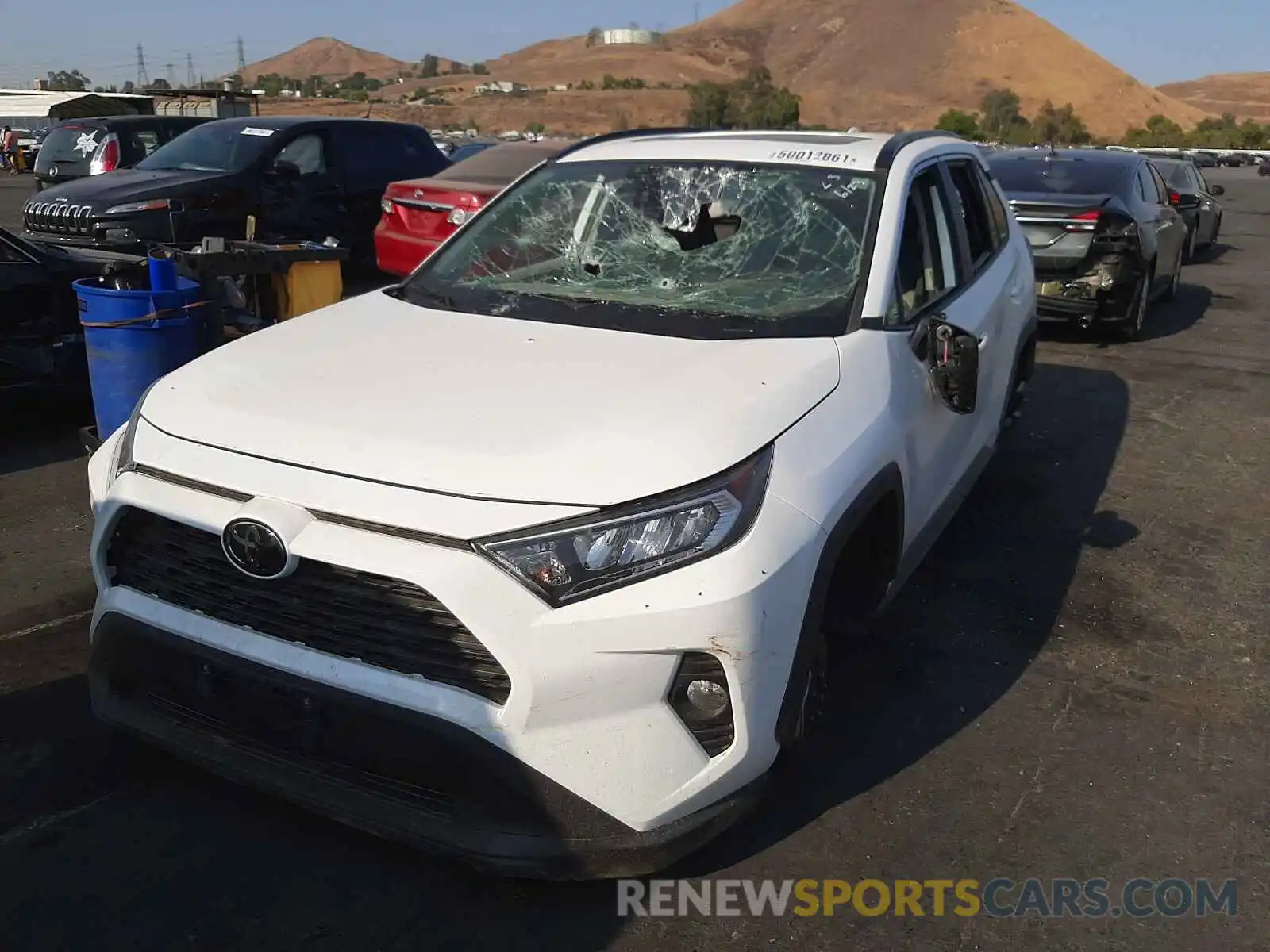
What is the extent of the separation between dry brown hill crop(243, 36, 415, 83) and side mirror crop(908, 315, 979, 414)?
567ft

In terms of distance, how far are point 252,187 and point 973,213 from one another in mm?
7566

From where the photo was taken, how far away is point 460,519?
244 centimetres

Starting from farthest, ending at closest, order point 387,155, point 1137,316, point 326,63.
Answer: point 326,63
point 387,155
point 1137,316

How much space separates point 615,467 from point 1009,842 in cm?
153

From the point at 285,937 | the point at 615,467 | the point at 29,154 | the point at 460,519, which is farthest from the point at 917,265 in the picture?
the point at 29,154

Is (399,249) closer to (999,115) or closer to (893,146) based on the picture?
(893,146)

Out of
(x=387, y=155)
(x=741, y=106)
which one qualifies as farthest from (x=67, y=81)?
(x=387, y=155)

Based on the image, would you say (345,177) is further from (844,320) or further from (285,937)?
(285,937)

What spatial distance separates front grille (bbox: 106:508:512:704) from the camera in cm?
245

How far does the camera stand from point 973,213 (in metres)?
4.93

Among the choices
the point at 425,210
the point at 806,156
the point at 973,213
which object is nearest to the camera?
the point at 806,156

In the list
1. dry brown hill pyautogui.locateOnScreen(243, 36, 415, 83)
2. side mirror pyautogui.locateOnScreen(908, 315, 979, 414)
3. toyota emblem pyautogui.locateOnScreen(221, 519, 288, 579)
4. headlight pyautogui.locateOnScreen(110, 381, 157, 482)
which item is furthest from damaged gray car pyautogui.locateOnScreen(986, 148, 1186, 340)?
dry brown hill pyautogui.locateOnScreen(243, 36, 415, 83)

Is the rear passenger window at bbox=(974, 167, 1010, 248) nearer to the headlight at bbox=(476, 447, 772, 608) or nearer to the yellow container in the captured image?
the headlight at bbox=(476, 447, 772, 608)

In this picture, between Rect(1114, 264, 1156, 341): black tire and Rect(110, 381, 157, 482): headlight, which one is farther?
Rect(1114, 264, 1156, 341): black tire
